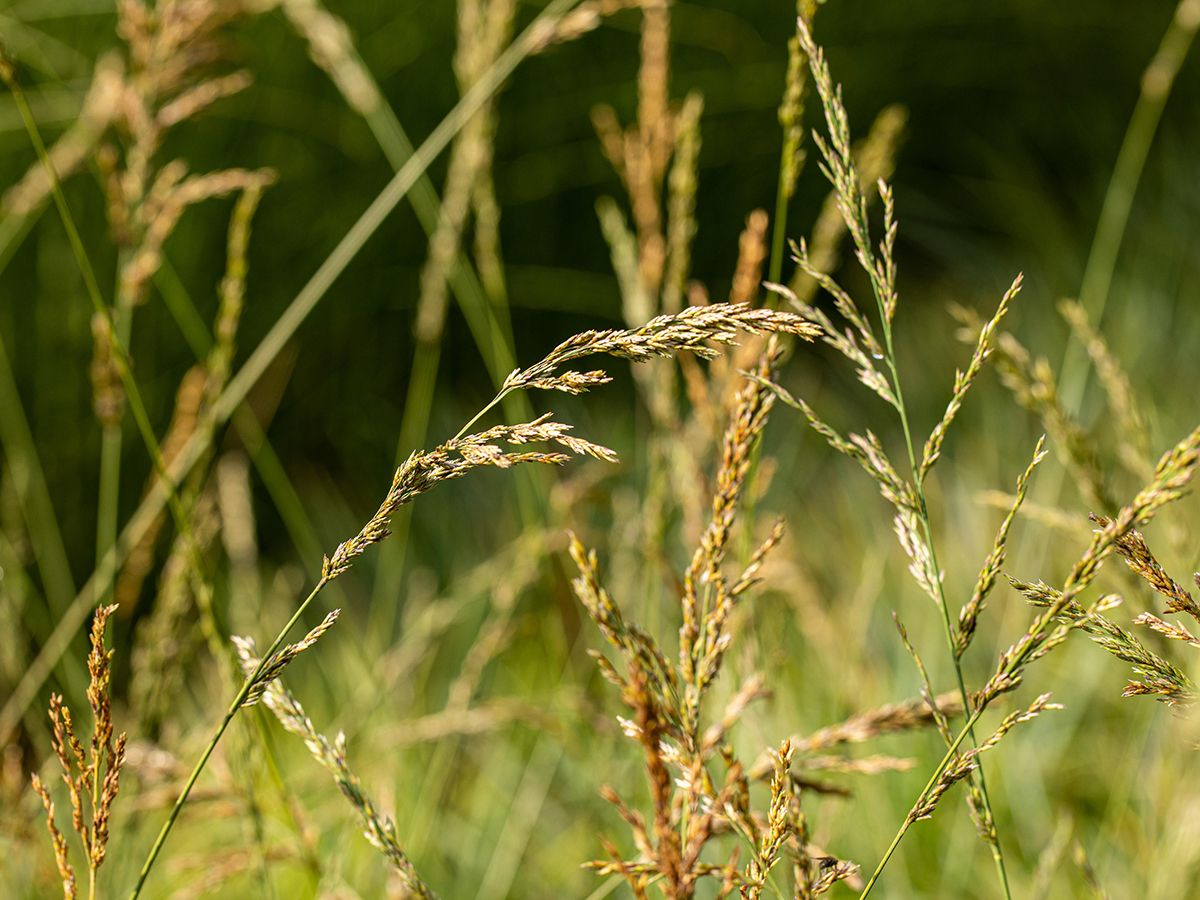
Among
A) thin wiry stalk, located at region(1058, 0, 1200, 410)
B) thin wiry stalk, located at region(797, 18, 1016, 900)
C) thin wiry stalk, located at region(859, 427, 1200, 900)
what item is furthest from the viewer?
thin wiry stalk, located at region(1058, 0, 1200, 410)

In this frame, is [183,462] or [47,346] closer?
[183,462]

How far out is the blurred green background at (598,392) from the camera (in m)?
1.61

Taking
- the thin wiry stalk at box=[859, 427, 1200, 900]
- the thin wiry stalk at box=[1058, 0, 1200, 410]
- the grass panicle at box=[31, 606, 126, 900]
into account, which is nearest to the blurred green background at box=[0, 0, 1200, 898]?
Result: the thin wiry stalk at box=[1058, 0, 1200, 410]

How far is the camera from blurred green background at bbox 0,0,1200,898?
1605 mm

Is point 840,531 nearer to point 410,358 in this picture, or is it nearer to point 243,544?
point 243,544

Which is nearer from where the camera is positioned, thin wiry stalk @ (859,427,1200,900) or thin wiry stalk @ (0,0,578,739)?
thin wiry stalk @ (859,427,1200,900)

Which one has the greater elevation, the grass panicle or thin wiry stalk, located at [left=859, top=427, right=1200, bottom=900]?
thin wiry stalk, located at [left=859, top=427, right=1200, bottom=900]

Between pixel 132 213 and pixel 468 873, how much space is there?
3.09 feet

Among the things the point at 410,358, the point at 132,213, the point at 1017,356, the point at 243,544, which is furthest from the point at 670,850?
the point at 410,358

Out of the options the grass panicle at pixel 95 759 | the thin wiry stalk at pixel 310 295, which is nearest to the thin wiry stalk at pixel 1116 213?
the thin wiry stalk at pixel 310 295

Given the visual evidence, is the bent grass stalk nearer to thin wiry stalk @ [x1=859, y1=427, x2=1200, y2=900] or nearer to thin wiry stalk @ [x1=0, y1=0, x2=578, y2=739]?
thin wiry stalk @ [x1=859, y1=427, x2=1200, y2=900]

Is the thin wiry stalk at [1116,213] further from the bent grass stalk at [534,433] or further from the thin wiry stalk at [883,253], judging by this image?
the bent grass stalk at [534,433]

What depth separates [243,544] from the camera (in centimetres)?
172

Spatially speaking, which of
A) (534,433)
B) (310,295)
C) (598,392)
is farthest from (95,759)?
(598,392)
